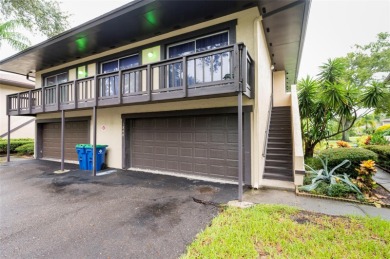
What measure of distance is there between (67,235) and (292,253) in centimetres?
350

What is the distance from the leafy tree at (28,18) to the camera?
10.1 metres

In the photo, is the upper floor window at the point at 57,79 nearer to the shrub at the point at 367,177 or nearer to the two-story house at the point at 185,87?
the two-story house at the point at 185,87

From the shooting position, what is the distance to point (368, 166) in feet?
14.4

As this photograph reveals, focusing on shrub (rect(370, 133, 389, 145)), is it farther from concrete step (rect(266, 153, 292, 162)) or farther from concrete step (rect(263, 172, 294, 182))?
concrete step (rect(263, 172, 294, 182))

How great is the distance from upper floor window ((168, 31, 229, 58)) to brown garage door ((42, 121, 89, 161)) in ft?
18.6

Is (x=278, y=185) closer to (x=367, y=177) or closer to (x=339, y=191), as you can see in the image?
(x=339, y=191)

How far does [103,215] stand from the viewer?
3695mm

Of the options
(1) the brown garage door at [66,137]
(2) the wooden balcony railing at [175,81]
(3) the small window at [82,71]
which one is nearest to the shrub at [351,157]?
(2) the wooden balcony railing at [175,81]

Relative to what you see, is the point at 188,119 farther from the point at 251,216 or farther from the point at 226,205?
the point at 251,216

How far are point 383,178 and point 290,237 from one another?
571 cm

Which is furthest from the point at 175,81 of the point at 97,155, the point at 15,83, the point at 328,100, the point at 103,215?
the point at 15,83

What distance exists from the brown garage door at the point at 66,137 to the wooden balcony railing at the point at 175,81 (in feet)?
5.35

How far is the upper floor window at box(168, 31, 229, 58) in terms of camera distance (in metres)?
5.84

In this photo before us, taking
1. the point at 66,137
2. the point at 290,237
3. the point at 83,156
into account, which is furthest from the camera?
the point at 66,137
